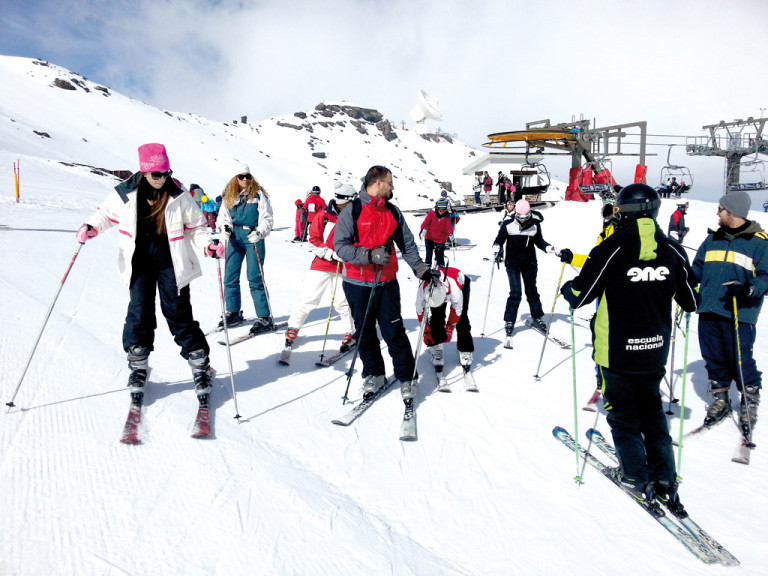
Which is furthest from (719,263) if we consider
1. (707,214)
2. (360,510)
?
(707,214)

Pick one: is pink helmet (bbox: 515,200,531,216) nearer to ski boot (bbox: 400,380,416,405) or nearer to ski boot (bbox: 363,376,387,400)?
ski boot (bbox: 363,376,387,400)

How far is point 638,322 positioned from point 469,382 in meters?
2.26

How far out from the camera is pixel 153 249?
3500 millimetres

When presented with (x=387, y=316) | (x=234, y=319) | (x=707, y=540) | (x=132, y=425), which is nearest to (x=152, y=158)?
(x=132, y=425)

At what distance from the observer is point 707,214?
1667 centimetres

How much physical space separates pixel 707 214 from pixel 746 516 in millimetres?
16909

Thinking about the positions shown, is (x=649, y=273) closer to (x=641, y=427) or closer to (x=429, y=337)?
(x=641, y=427)

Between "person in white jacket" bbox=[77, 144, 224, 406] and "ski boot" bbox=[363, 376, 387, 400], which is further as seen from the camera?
"ski boot" bbox=[363, 376, 387, 400]

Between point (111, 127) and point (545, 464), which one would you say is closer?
point (545, 464)

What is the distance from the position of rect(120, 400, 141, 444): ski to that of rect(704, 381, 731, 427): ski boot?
15.7ft

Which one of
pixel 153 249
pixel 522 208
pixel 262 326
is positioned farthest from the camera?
pixel 522 208

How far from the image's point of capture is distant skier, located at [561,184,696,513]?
2.90 m

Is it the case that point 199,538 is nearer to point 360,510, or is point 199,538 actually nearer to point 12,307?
point 360,510

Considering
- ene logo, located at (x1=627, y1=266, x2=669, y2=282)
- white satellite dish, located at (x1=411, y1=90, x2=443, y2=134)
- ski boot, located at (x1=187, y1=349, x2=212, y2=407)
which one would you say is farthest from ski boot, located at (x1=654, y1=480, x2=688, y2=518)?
white satellite dish, located at (x1=411, y1=90, x2=443, y2=134)
